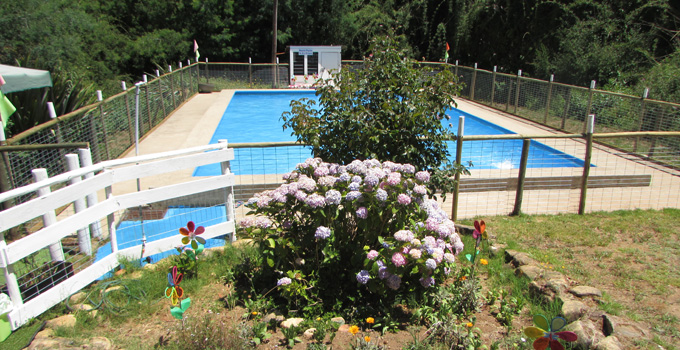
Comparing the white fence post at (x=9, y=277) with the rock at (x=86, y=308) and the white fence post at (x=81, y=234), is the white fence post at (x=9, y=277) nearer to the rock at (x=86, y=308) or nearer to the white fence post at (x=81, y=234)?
the rock at (x=86, y=308)

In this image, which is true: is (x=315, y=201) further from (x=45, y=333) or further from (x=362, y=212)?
(x=45, y=333)

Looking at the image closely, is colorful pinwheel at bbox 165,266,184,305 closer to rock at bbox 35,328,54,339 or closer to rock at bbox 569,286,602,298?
rock at bbox 35,328,54,339

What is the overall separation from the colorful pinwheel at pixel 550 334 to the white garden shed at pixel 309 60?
20984 millimetres

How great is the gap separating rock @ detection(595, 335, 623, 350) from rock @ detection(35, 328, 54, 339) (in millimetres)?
3830

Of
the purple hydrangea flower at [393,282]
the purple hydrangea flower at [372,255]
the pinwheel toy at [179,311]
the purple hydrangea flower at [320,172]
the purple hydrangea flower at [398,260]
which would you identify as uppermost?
the purple hydrangea flower at [320,172]

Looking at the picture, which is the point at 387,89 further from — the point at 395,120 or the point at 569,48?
the point at 569,48

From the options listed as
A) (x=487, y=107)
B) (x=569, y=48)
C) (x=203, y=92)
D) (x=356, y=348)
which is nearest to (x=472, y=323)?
(x=356, y=348)

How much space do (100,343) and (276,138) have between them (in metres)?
12.4

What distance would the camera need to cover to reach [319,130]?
4.64 m

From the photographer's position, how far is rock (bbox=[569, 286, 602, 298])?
3.98 meters

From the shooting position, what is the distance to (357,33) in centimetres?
2594

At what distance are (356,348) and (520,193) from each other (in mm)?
4086

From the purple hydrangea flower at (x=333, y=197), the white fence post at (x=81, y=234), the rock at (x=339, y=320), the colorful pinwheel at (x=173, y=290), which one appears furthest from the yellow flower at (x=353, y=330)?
the white fence post at (x=81, y=234)

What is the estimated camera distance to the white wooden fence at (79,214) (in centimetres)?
332
